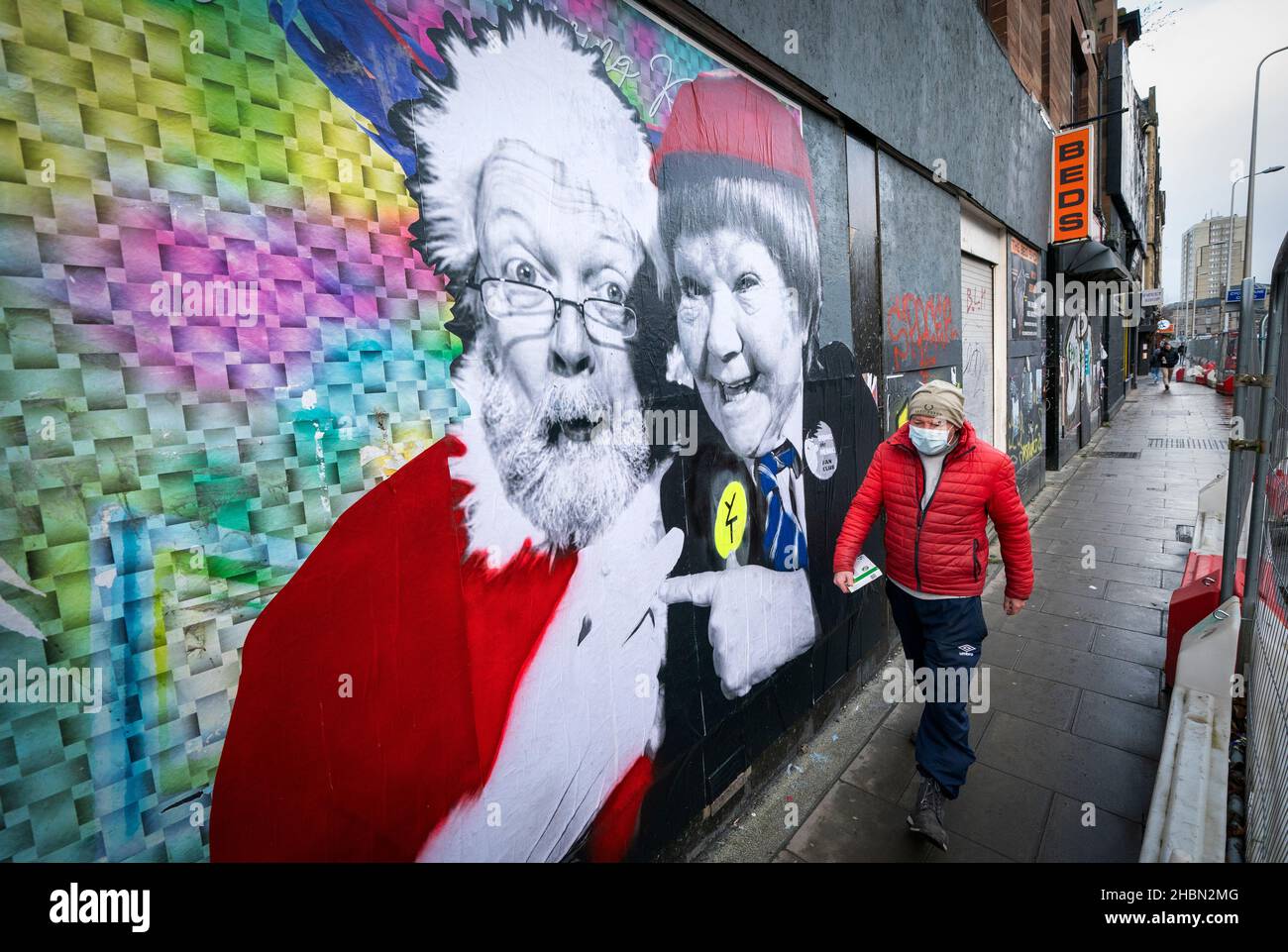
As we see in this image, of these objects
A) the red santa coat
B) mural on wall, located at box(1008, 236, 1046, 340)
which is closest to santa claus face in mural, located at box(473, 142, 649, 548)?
the red santa coat

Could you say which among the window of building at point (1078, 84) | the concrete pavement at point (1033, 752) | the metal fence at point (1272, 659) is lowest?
the concrete pavement at point (1033, 752)

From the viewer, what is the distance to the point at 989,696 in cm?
392

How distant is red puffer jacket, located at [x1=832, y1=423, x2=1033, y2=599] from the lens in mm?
2643

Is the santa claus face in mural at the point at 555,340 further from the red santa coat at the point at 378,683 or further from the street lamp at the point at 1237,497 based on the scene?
the street lamp at the point at 1237,497

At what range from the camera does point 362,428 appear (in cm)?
153

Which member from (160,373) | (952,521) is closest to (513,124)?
(160,373)

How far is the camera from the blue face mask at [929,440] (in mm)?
2611

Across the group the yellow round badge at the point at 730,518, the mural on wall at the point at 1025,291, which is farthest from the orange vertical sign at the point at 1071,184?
the yellow round badge at the point at 730,518

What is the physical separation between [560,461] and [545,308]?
1.70 feet

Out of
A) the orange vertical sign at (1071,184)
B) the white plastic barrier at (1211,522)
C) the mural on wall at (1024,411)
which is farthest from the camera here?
the orange vertical sign at (1071,184)

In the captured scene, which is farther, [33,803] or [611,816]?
[611,816]
